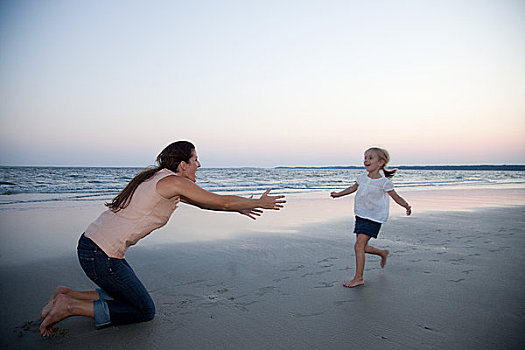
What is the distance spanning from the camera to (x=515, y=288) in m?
3.81

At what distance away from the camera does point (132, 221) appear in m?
2.84

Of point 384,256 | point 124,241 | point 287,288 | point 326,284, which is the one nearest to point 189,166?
point 124,241

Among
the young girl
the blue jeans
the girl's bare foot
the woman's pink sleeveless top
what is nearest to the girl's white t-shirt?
the young girl

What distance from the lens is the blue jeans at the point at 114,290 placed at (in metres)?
2.85

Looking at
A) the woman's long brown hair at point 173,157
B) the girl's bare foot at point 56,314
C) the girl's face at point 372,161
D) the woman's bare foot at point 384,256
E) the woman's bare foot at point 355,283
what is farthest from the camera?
the woman's bare foot at point 384,256

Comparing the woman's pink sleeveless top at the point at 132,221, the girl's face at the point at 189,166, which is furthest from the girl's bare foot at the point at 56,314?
the girl's face at the point at 189,166

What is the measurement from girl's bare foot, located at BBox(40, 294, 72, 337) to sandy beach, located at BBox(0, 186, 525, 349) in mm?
78

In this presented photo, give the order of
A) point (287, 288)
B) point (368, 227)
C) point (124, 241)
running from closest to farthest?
point (124, 241) < point (287, 288) < point (368, 227)

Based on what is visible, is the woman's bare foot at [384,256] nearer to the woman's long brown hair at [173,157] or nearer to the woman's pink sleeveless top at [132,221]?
the woman's long brown hair at [173,157]

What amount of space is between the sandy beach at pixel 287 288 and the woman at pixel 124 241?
0.16 m

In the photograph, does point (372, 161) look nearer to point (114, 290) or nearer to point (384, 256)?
point (384, 256)

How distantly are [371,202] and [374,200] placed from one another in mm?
42

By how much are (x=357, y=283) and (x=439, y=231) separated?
12.6 ft

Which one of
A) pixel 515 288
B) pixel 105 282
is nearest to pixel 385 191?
pixel 515 288
